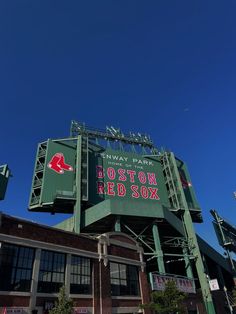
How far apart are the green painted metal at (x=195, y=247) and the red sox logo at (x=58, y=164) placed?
61.2 ft

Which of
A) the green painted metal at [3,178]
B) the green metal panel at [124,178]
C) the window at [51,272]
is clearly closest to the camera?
the window at [51,272]

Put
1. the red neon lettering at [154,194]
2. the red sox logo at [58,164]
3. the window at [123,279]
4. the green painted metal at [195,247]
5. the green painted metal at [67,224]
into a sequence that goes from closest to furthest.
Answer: the window at [123,279]
the green painted metal at [195,247]
the green painted metal at [67,224]
the red sox logo at [58,164]
the red neon lettering at [154,194]

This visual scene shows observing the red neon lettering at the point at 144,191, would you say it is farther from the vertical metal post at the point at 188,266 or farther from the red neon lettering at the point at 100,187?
the vertical metal post at the point at 188,266

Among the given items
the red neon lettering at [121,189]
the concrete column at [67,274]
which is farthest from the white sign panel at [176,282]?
the red neon lettering at [121,189]

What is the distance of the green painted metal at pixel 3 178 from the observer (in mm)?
26492

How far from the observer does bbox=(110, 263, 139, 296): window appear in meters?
28.8

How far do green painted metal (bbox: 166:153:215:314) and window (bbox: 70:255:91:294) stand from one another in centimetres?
2180

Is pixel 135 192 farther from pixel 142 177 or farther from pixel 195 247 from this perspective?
pixel 195 247

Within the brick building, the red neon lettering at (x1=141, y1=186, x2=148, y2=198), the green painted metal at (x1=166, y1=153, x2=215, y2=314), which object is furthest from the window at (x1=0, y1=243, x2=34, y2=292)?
the green painted metal at (x1=166, y1=153, x2=215, y2=314)

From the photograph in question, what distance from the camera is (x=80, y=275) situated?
26.2m

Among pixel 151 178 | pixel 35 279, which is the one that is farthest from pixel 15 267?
pixel 151 178

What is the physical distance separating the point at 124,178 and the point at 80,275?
22.6m

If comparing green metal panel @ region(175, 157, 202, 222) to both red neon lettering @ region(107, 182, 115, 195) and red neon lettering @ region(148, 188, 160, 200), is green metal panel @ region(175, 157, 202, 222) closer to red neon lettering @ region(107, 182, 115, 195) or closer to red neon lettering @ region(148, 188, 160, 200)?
red neon lettering @ region(148, 188, 160, 200)

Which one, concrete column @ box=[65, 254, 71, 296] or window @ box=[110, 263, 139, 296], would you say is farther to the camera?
window @ box=[110, 263, 139, 296]
